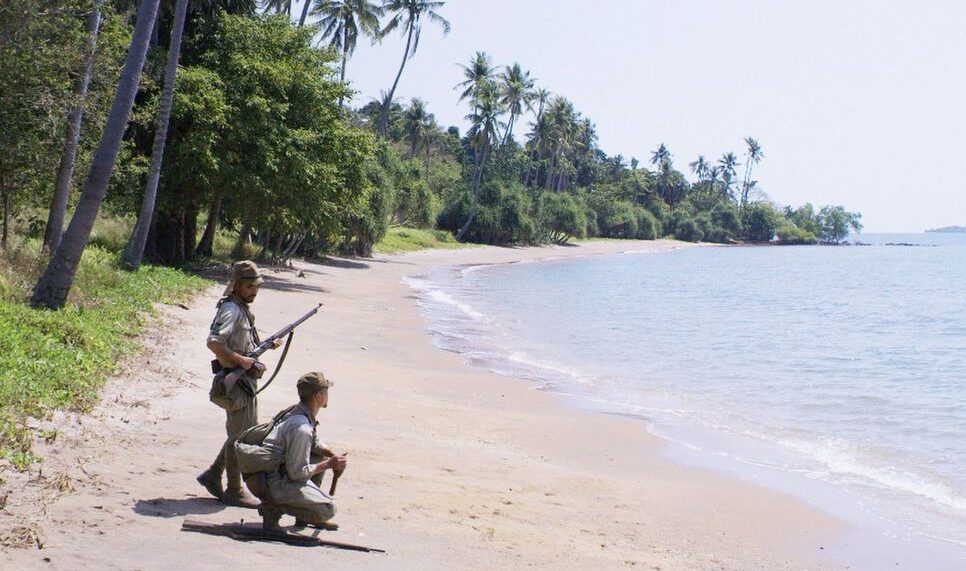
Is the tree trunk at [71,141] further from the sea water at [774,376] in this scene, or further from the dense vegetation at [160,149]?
the sea water at [774,376]

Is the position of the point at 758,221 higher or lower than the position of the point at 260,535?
higher

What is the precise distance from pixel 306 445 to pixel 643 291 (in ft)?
120

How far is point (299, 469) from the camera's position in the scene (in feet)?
18.8

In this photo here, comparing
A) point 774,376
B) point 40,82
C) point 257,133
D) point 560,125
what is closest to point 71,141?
point 40,82

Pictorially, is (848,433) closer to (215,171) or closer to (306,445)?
(306,445)

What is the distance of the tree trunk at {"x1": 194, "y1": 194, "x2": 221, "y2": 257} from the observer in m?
26.7

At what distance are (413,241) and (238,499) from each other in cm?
5693

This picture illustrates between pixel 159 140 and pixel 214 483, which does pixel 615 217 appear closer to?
pixel 159 140

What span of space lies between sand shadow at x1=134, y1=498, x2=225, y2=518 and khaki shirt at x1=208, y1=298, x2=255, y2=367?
3.02 feet

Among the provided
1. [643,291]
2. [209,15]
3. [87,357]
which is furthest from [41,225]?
[643,291]

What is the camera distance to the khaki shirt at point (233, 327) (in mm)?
6027

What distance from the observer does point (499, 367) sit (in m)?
16.3

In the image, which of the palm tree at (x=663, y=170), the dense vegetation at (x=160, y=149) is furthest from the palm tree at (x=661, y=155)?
the dense vegetation at (x=160, y=149)

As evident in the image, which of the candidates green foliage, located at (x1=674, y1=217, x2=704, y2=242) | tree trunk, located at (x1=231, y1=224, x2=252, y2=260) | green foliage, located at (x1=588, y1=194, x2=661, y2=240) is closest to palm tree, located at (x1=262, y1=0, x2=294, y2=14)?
tree trunk, located at (x1=231, y1=224, x2=252, y2=260)
